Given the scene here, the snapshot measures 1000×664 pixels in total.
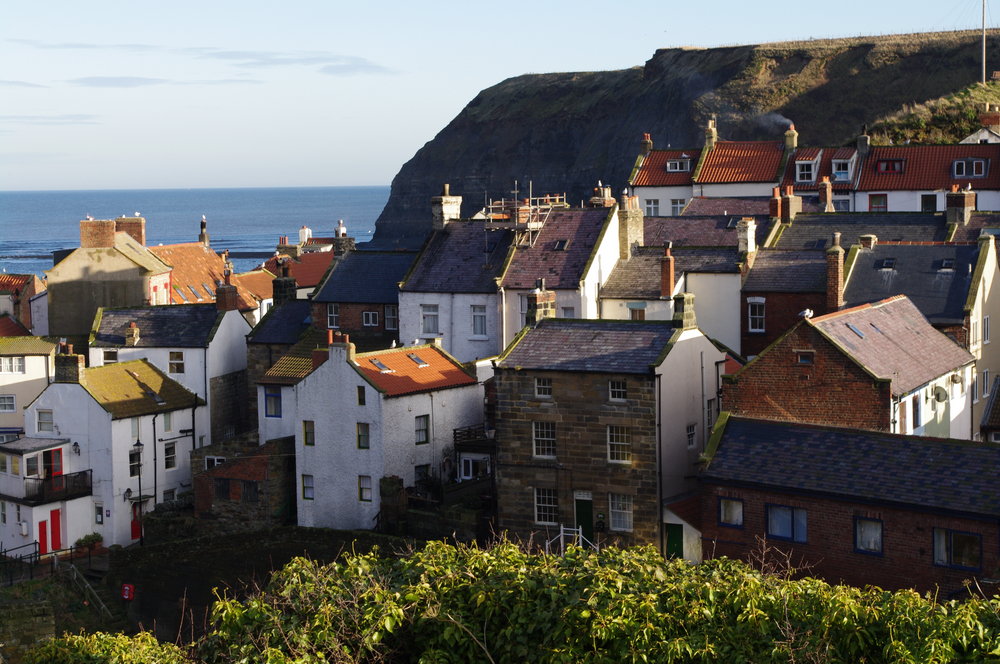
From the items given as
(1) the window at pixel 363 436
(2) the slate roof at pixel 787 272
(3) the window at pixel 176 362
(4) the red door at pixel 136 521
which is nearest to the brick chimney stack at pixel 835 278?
(2) the slate roof at pixel 787 272

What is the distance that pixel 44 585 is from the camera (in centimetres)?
5109

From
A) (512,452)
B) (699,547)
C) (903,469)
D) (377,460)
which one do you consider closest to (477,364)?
(377,460)

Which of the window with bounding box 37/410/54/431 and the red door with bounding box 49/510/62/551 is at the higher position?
the window with bounding box 37/410/54/431

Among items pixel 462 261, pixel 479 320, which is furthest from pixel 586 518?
pixel 462 261

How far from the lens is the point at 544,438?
45.3 metres

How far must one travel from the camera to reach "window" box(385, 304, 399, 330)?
210 ft

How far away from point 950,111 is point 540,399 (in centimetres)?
6616

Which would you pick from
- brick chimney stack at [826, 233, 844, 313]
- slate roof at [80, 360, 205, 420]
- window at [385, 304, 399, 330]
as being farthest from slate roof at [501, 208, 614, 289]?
slate roof at [80, 360, 205, 420]

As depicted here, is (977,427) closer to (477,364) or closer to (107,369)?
(477,364)

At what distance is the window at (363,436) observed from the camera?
5131cm

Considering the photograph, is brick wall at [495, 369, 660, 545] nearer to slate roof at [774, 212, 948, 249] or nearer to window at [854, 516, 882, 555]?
window at [854, 516, 882, 555]

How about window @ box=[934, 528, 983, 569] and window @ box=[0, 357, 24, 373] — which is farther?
window @ box=[0, 357, 24, 373]

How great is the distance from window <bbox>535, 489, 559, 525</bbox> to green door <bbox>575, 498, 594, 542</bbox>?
92cm

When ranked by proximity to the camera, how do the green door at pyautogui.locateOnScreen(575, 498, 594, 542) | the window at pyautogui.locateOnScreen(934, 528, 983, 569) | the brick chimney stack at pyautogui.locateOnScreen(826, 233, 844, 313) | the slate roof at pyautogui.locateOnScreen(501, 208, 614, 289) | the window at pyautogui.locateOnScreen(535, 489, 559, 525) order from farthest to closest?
the slate roof at pyautogui.locateOnScreen(501, 208, 614, 289) → the brick chimney stack at pyautogui.locateOnScreen(826, 233, 844, 313) → the window at pyautogui.locateOnScreen(535, 489, 559, 525) → the green door at pyautogui.locateOnScreen(575, 498, 594, 542) → the window at pyautogui.locateOnScreen(934, 528, 983, 569)
